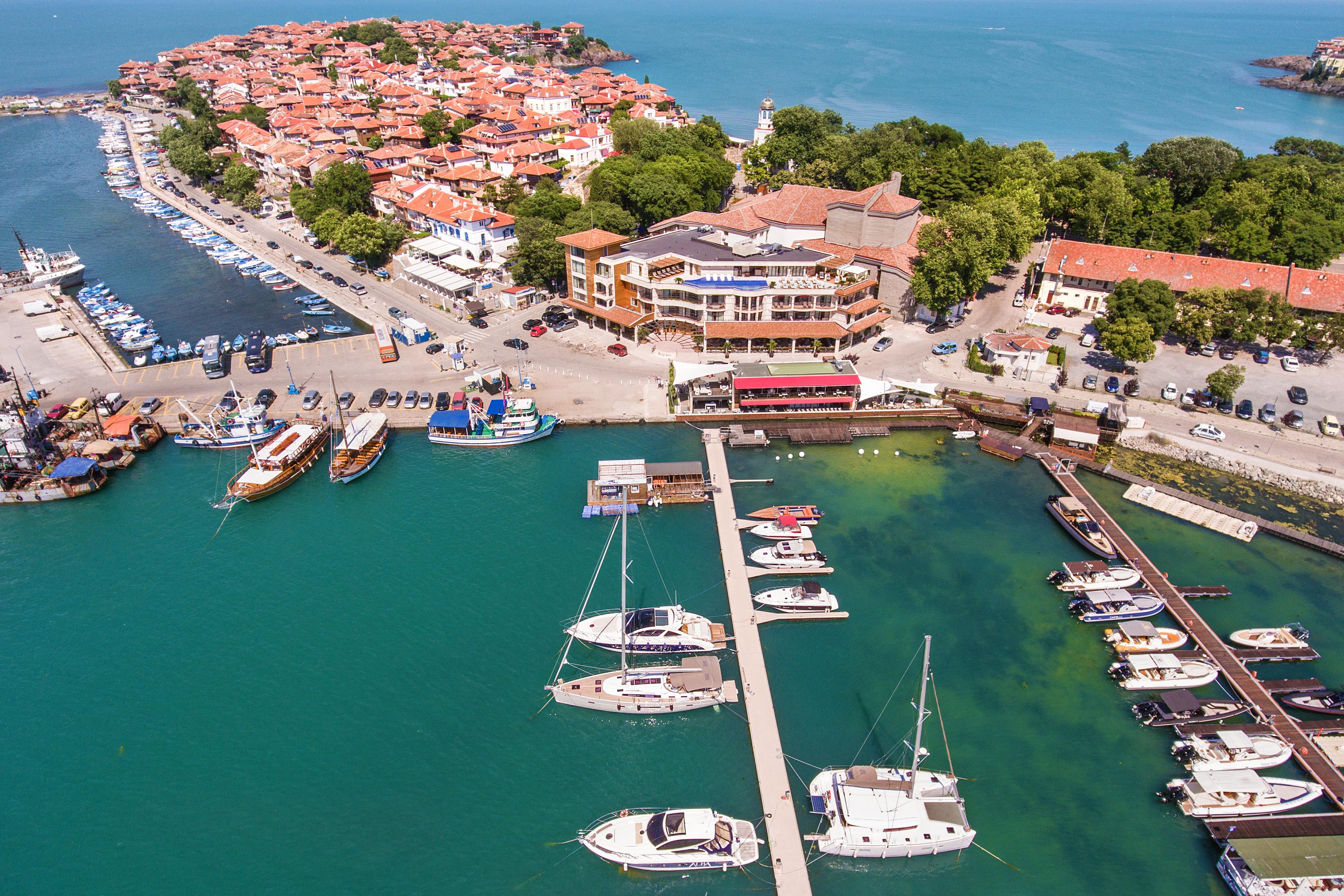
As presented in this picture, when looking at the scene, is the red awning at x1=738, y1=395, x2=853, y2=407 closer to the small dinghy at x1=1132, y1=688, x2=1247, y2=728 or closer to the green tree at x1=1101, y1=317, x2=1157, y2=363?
the green tree at x1=1101, y1=317, x2=1157, y2=363

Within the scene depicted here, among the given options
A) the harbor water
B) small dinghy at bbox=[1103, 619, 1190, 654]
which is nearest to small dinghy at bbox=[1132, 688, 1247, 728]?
the harbor water

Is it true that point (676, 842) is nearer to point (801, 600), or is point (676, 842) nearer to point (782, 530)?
point (801, 600)

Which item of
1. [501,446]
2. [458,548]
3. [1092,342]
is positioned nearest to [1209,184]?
[1092,342]

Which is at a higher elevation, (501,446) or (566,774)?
(501,446)

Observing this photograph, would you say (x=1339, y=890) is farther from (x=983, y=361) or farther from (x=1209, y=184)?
(x=1209, y=184)

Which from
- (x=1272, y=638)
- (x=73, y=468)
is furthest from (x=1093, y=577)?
(x=73, y=468)
